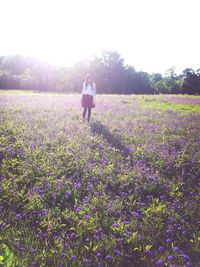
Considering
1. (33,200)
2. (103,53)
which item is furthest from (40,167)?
(103,53)

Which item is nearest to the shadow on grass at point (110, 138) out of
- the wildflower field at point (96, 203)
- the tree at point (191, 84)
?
the wildflower field at point (96, 203)

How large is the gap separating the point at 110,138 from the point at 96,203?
567cm

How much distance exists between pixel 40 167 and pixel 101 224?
2.72 meters

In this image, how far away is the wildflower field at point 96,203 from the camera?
4.24 m

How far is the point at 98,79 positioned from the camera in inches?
2906

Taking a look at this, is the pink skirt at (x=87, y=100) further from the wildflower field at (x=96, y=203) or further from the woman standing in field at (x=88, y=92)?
the wildflower field at (x=96, y=203)

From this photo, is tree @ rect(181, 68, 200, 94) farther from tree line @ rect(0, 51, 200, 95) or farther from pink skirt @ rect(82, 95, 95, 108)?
pink skirt @ rect(82, 95, 95, 108)

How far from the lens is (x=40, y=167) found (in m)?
7.13

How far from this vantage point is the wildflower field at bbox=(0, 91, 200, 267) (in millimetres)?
4238

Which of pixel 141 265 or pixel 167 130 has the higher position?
pixel 167 130

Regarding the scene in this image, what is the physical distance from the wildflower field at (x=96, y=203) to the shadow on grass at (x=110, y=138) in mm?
71

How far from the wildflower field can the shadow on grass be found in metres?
0.07

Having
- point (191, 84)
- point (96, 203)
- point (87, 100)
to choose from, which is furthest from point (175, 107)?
point (191, 84)

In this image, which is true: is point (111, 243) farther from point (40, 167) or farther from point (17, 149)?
point (17, 149)
